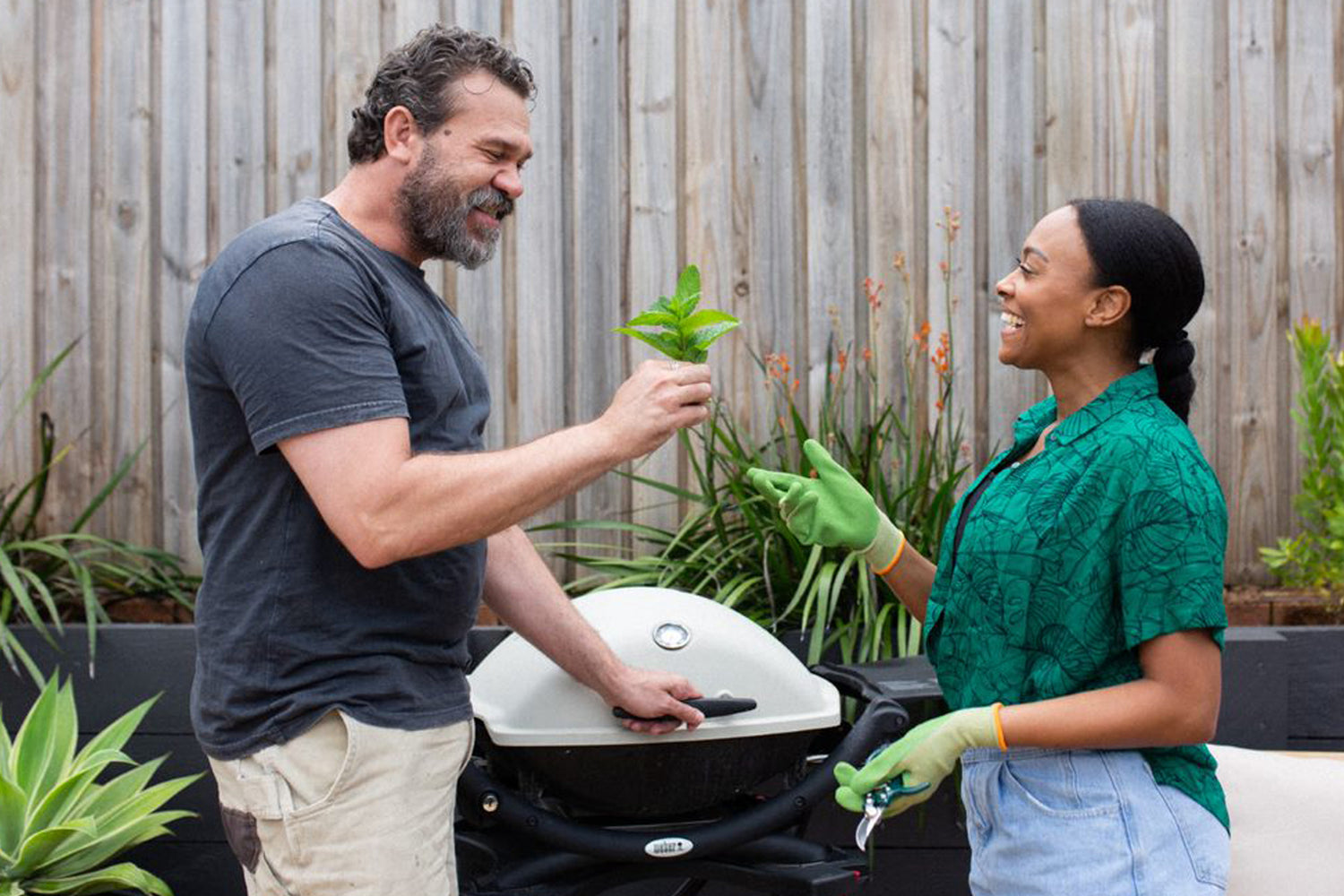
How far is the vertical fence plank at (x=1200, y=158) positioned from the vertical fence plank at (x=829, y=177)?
855 mm

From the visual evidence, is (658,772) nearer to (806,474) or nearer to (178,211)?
(806,474)

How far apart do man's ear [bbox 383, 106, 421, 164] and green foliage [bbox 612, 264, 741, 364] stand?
413 millimetres

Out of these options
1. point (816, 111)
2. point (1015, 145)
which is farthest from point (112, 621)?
point (1015, 145)

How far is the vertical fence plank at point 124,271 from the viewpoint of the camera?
12.6 feet

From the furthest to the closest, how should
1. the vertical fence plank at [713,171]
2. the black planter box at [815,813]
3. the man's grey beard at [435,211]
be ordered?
the vertical fence plank at [713,171], the black planter box at [815,813], the man's grey beard at [435,211]

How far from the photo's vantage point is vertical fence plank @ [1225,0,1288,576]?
3629mm

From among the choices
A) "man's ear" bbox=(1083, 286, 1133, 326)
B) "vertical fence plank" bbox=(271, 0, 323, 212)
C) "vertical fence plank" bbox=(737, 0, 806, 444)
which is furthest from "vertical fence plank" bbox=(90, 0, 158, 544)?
"man's ear" bbox=(1083, 286, 1133, 326)

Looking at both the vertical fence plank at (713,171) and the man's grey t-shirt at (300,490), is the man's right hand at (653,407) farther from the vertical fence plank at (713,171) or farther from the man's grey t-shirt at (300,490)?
the vertical fence plank at (713,171)

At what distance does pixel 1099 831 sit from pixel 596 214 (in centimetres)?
246

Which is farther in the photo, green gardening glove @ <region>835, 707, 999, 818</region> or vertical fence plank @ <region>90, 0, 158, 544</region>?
vertical fence plank @ <region>90, 0, 158, 544</region>

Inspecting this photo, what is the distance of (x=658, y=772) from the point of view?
2143 millimetres

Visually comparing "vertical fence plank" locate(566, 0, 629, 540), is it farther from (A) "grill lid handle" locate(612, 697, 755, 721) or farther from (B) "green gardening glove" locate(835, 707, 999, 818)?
(B) "green gardening glove" locate(835, 707, 999, 818)

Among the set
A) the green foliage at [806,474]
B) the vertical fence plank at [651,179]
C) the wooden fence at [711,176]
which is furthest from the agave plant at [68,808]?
the vertical fence plank at [651,179]

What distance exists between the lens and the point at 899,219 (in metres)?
3.73
